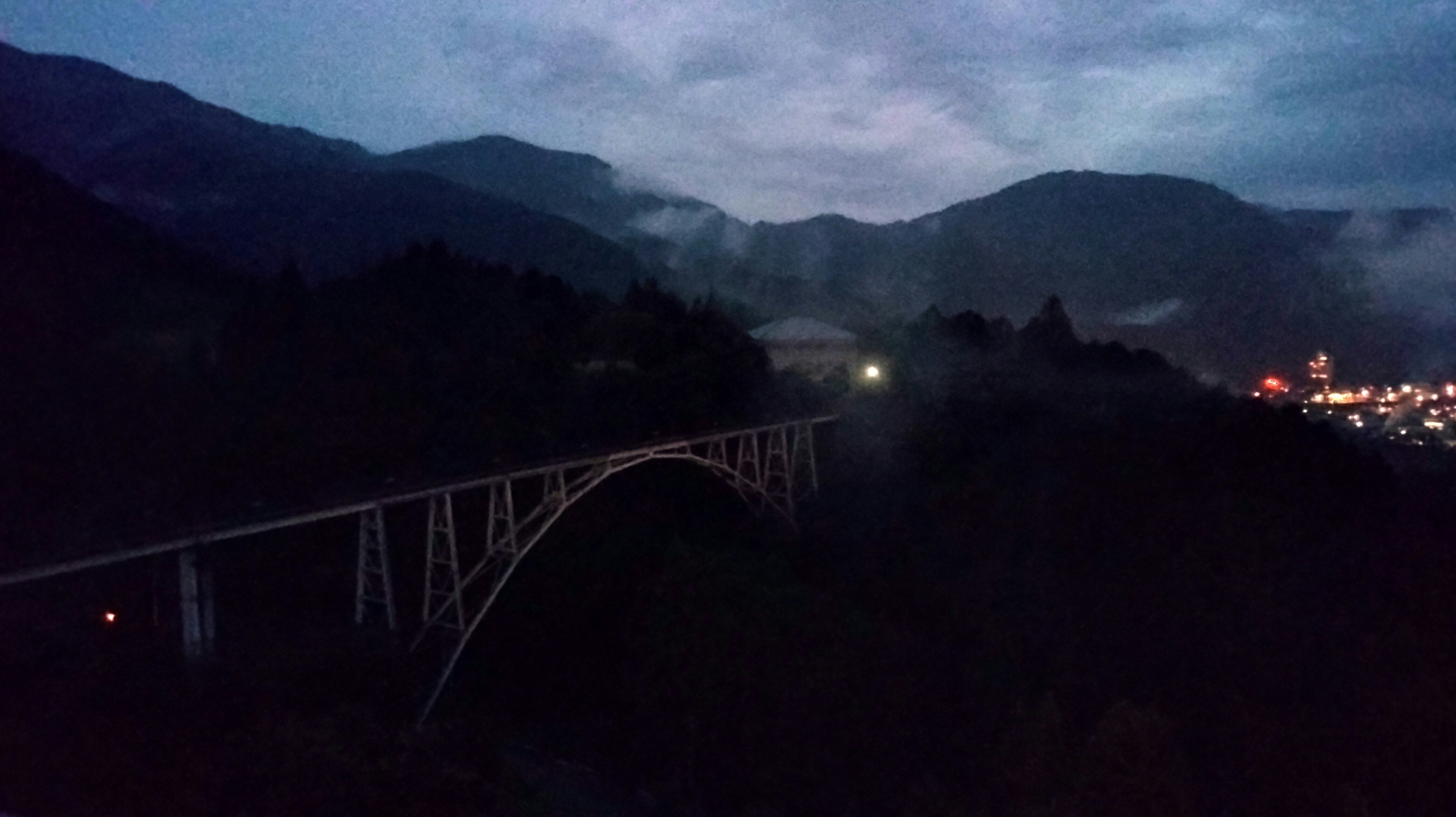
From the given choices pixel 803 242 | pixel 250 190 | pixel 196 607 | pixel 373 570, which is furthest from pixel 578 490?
pixel 803 242

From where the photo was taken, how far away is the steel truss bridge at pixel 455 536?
9.63m

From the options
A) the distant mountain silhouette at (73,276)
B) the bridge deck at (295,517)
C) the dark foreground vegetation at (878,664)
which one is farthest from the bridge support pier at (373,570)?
the distant mountain silhouette at (73,276)

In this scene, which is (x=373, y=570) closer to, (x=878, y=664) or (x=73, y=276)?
(x=878, y=664)

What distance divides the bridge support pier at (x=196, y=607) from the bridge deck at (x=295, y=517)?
0.24 m

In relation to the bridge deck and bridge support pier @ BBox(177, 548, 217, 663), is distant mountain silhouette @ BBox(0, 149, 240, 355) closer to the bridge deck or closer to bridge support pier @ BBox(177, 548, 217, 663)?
the bridge deck

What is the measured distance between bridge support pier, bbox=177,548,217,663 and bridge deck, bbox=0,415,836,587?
243 millimetres

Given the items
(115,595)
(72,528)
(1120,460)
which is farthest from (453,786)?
(1120,460)

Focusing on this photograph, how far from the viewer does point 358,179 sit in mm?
59469

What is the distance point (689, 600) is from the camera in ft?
57.7

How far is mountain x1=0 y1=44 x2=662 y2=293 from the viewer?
38.3 m

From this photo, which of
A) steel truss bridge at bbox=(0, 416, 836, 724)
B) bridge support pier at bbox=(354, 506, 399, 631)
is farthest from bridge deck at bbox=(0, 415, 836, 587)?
bridge support pier at bbox=(354, 506, 399, 631)

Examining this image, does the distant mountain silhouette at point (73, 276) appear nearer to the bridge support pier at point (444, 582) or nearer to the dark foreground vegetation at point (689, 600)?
the dark foreground vegetation at point (689, 600)

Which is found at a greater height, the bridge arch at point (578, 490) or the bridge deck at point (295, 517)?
the bridge deck at point (295, 517)

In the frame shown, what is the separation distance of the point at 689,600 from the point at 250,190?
38.9 meters
